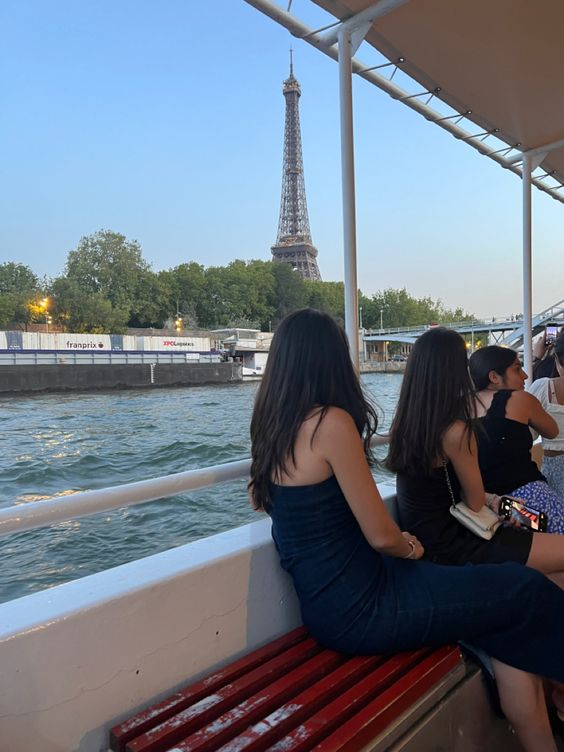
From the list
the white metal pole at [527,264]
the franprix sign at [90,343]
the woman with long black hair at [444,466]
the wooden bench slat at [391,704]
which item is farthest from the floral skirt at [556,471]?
the franprix sign at [90,343]

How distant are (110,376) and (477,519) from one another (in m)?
30.6

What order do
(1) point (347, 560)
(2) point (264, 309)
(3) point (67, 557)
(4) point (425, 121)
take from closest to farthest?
(1) point (347, 560) → (3) point (67, 557) → (4) point (425, 121) → (2) point (264, 309)

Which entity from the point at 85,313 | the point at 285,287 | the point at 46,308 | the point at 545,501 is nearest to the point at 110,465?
the point at 545,501

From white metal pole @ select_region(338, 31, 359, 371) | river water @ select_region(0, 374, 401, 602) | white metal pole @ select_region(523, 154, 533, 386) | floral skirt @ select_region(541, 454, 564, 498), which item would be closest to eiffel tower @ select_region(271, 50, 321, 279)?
river water @ select_region(0, 374, 401, 602)

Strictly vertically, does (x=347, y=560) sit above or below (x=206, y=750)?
above

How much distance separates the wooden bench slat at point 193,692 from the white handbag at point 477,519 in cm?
59

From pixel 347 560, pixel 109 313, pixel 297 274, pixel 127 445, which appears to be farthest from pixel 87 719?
pixel 297 274

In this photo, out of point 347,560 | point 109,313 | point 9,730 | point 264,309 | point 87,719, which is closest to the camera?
point 9,730

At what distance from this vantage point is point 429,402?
1.76 meters

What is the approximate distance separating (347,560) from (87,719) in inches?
26.2

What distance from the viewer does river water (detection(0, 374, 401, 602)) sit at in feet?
A: 13.0

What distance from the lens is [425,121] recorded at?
4.61m

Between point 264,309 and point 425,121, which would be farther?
point 264,309

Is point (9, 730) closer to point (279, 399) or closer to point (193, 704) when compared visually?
point (193, 704)
